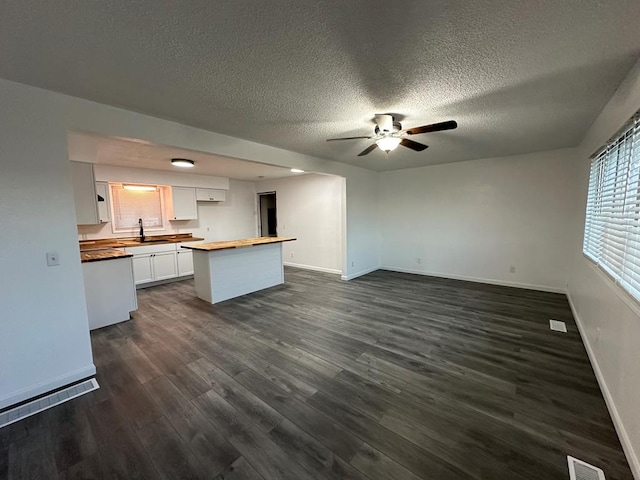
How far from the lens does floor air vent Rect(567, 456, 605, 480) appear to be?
1431 mm

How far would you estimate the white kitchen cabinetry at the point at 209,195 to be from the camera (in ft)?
20.7

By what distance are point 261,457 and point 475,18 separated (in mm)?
2663

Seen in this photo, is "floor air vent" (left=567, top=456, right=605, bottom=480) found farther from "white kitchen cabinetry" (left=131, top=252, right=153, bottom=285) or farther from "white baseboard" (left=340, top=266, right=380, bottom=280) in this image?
"white kitchen cabinetry" (left=131, top=252, right=153, bottom=285)

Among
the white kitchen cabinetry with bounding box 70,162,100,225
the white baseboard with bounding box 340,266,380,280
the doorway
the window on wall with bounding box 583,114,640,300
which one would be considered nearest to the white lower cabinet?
the white kitchen cabinetry with bounding box 70,162,100,225

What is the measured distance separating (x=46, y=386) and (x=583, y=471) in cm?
375

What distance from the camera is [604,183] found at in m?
2.69

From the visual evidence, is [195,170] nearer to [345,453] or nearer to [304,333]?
[304,333]

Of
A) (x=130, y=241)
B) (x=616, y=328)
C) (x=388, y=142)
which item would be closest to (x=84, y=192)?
(x=130, y=241)

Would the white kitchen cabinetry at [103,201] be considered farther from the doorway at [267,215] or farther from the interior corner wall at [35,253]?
the doorway at [267,215]

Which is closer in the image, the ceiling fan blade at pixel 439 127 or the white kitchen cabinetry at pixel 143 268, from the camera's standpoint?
the ceiling fan blade at pixel 439 127

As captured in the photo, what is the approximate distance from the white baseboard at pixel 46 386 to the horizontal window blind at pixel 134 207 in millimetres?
3861

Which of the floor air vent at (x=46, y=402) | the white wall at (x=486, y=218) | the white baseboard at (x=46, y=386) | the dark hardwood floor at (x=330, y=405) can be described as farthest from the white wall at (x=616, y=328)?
the white baseboard at (x=46, y=386)

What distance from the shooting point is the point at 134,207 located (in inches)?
223

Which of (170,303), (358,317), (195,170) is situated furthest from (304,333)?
(195,170)
